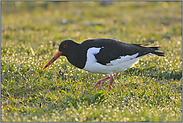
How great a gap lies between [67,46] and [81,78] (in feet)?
2.99

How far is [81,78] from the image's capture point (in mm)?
5578

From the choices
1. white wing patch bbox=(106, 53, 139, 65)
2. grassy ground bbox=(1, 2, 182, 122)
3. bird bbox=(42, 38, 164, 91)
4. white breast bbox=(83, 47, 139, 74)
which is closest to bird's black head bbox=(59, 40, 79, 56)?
bird bbox=(42, 38, 164, 91)

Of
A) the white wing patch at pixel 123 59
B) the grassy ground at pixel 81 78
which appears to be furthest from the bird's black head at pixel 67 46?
the white wing patch at pixel 123 59

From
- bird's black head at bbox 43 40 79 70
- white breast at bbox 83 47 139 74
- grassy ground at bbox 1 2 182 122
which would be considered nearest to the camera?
grassy ground at bbox 1 2 182 122

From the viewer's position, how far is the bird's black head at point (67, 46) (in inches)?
200

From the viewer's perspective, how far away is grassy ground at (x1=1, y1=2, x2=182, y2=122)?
411 centimetres

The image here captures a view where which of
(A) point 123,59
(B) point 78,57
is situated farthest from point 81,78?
(A) point 123,59

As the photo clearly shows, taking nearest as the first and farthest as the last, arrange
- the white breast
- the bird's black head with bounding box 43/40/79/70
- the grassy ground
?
the grassy ground → the white breast → the bird's black head with bounding box 43/40/79/70

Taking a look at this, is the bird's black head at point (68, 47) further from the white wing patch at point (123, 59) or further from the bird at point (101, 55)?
the white wing patch at point (123, 59)

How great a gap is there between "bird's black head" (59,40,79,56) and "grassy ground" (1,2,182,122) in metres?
0.67

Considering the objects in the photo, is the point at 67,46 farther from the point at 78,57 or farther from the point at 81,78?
the point at 81,78

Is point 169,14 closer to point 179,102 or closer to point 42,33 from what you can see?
point 42,33

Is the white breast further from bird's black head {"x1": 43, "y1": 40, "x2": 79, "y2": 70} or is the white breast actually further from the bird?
bird's black head {"x1": 43, "y1": 40, "x2": 79, "y2": 70}

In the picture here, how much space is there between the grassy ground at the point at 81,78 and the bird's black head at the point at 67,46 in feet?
2.21
